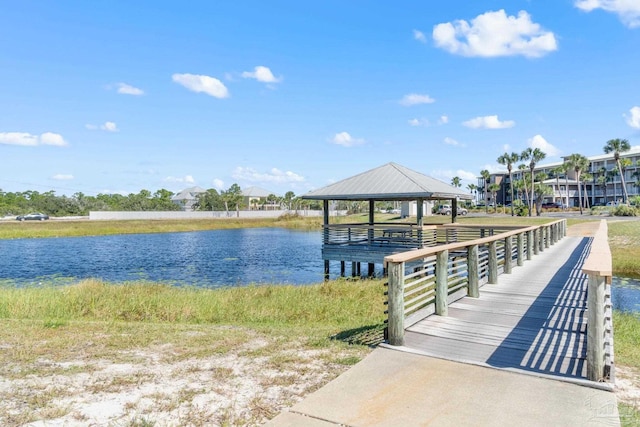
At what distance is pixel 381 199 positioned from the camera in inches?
682

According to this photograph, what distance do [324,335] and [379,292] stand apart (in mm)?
6404

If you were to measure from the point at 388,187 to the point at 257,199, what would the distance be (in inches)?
3901

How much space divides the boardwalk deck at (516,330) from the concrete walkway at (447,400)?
1.41 ft

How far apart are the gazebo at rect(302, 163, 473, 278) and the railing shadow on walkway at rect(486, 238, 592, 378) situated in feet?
27.4

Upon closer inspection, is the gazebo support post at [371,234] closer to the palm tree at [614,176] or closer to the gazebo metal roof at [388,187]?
the gazebo metal roof at [388,187]

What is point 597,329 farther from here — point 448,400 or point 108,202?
point 108,202

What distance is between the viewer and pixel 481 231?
1950 cm

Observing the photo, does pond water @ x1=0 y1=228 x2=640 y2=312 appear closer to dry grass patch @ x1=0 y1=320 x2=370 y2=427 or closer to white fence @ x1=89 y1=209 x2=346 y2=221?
dry grass patch @ x1=0 y1=320 x2=370 y2=427

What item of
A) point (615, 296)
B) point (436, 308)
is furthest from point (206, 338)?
point (615, 296)

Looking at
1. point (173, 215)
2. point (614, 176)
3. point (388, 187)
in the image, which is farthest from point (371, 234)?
point (614, 176)

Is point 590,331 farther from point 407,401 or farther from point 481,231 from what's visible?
point 481,231

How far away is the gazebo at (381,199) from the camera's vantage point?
17062 mm

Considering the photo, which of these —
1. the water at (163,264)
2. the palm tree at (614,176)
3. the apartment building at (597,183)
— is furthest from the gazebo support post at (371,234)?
the palm tree at (614,176)

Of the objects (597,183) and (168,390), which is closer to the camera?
(168,390)
